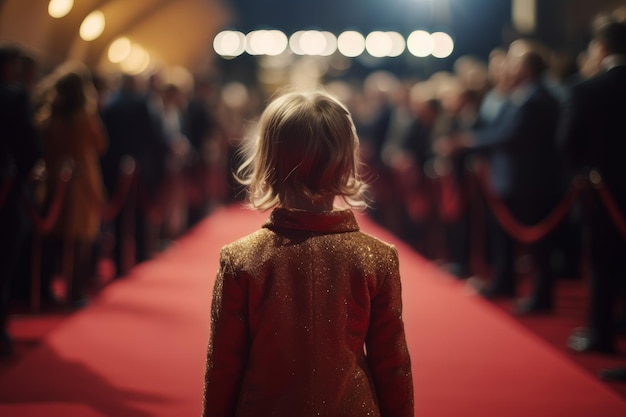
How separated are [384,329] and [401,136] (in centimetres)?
984

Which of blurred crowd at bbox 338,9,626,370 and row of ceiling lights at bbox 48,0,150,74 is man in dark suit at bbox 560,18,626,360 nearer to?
blurred crowd at bbox 338,9,626,370

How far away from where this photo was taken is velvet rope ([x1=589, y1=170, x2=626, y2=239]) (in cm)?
602

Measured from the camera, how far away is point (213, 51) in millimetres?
28672

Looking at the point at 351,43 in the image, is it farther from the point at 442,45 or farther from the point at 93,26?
the point at 93,26

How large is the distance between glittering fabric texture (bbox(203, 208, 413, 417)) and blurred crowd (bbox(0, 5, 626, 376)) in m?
3.84

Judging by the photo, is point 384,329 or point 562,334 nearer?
point 384,329

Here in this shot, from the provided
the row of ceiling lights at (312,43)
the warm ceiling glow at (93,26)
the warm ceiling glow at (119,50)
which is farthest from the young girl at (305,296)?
the row of ceiling lights at (312,43)

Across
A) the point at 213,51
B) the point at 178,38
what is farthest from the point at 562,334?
the point at 213,51

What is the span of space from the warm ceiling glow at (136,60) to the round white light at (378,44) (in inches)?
301

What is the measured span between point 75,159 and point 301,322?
576 cm

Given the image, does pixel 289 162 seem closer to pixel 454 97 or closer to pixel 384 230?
pixel 454 97

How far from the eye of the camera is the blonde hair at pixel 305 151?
2.57 metres

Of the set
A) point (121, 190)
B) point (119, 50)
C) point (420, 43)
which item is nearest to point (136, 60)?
point (119, 50)

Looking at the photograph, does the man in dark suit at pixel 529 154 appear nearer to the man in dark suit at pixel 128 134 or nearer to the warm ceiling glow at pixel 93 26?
the man in dark suit at pixel 128 134
